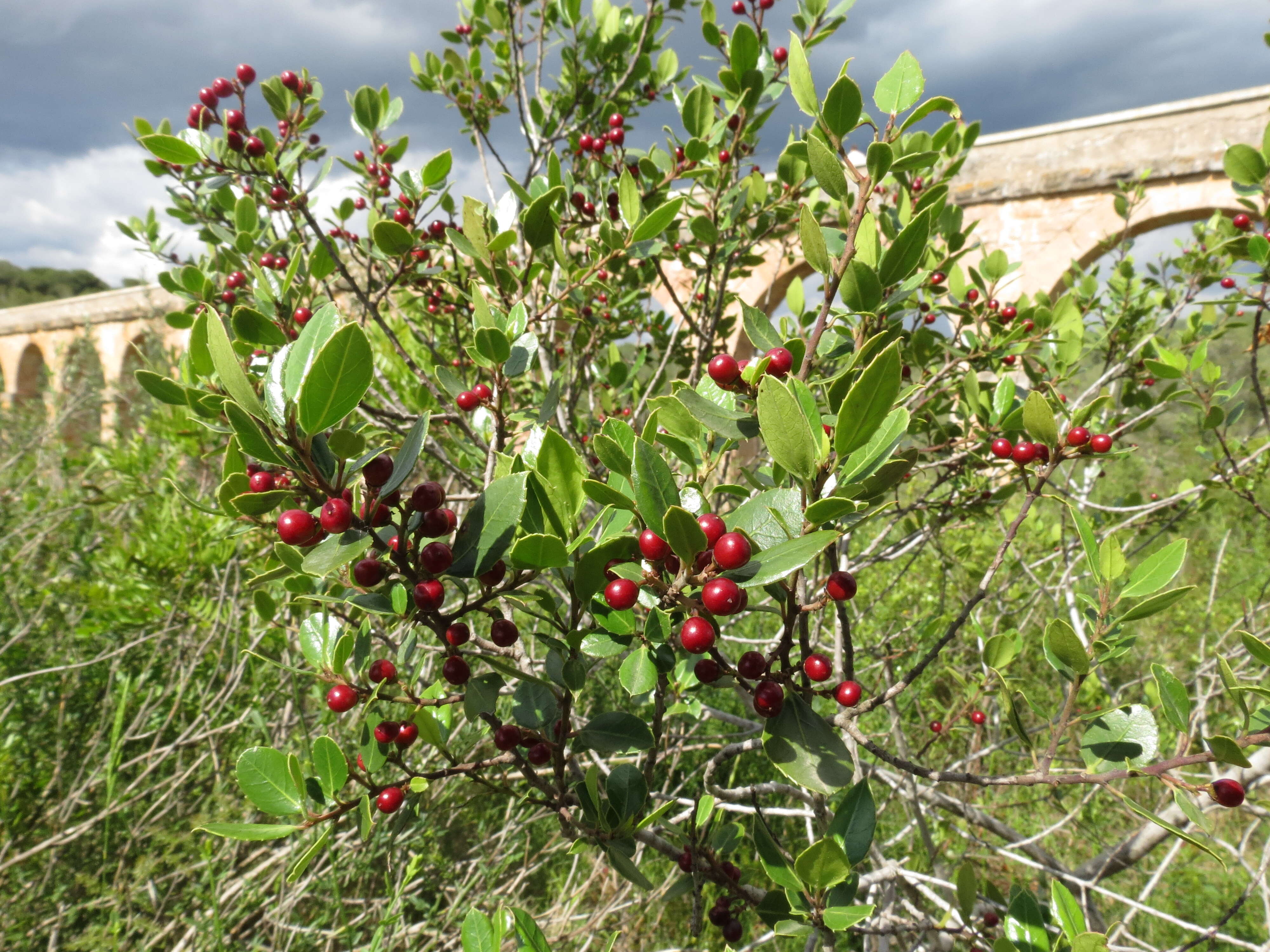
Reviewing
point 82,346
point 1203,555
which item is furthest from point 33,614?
point 1203,555

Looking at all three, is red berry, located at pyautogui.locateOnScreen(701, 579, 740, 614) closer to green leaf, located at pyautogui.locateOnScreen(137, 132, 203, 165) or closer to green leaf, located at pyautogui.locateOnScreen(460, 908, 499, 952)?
green leaf, located at pyautogui.locateOnScreen(460, 908, 499, 952)

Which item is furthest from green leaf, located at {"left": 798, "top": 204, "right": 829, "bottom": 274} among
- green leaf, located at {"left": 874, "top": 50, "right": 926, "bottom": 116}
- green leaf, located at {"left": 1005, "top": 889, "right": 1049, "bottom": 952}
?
green leaf, located at {"left": 1005, "top": 889, "right": 1049, "bottom": 952}

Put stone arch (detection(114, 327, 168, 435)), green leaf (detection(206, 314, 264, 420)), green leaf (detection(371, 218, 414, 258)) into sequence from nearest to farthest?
green leaf (detection(206, 314, 264, 420)) → green leaf (detection(371, 218, 414, 258)) → stone arch (detection(114, 327, 168, 435))

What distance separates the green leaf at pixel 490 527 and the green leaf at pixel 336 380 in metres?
0.14

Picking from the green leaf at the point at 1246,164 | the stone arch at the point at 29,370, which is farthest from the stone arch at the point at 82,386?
the stone arch at the point at 29,370

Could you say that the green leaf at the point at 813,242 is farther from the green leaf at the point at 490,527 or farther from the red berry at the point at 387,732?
the red berry at the point at 387,732

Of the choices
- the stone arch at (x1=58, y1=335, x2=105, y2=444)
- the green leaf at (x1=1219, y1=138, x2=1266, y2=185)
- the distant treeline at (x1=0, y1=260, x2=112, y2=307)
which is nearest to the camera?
the green leaf at (x1=1219, y1=138, x2=1266, y2=185)

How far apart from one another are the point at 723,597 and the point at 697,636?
0.05 m

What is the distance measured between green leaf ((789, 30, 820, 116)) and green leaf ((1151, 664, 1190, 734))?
76cm

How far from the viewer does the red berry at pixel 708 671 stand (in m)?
0.71

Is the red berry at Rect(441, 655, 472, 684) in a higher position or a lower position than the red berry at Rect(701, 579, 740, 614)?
lower

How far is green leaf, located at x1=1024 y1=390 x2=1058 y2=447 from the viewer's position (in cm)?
82

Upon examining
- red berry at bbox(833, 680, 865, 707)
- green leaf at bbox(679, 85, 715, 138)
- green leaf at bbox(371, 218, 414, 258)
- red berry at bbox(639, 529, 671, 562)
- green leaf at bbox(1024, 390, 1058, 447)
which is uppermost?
green leaf at bbox(679, 85, 715, 138)

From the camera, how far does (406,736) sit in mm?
843
